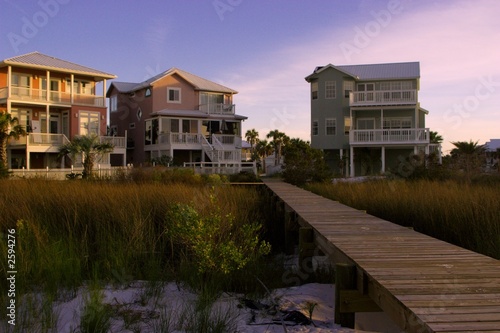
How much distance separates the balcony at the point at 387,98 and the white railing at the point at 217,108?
10.5 m

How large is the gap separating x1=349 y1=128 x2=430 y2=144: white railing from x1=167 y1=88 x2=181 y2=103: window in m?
14.5

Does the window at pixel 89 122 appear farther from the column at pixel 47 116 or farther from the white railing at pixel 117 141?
the column at pixel 47 116

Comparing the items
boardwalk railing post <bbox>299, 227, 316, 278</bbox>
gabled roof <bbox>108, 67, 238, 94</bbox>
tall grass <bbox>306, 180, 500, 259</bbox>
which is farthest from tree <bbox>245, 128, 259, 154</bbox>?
boardwalk railing post <bbox>299, 227, 316, 278</bbox>

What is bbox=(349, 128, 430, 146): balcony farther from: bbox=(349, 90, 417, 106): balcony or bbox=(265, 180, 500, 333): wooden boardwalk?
bbox=(265, 180, 500, 333): wooden boardwalk

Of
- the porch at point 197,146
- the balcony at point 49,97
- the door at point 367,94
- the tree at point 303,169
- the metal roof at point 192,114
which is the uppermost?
the door at point 367,94

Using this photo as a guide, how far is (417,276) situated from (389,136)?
30.7 meters

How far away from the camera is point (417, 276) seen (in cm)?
413

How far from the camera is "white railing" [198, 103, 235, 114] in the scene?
38.4 m

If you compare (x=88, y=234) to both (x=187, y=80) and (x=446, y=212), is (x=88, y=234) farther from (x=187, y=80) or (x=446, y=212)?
(x=187, y=80)

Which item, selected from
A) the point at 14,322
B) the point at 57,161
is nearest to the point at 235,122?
the point at 57,161

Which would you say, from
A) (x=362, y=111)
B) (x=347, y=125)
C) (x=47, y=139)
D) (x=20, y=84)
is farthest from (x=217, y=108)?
(x=20, y=84)

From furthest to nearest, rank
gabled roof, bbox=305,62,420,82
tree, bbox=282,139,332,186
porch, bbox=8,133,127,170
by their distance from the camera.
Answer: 1. gabled roof, bbox=305,62,420,82
2. porch, bbox=8,133,127,170
3. tree, bbox=282,139,332,186

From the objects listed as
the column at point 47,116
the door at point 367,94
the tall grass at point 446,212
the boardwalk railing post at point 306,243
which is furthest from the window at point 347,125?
the boardwalk railing post at point 306,243

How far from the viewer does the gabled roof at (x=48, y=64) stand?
97.1 feet
